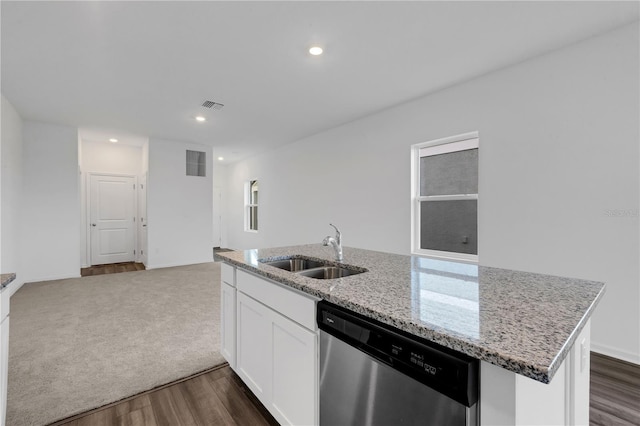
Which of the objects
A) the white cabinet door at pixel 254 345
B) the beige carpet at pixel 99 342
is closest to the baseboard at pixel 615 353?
the white cabinet door at pixel 254 345

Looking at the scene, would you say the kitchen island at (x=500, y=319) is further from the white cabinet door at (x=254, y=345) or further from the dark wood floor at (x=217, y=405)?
the dark wood floor at (x=217, y=405)

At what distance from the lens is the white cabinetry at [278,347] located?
1.32 metres

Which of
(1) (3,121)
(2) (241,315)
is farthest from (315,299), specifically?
(1) (3,121)

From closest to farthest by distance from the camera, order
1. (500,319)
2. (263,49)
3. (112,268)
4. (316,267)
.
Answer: (500,319) < (316,267) < (263,49) < (112,268)

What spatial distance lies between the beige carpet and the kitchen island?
4.59 ft

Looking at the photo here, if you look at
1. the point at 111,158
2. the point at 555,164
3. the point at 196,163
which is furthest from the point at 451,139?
the point at 111,158

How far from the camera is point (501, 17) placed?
220cm

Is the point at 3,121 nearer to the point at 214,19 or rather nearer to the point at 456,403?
the point at 214,19

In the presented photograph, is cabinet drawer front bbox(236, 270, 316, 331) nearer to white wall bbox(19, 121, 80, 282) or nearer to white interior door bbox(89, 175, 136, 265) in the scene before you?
white wall bbox(19, 121, 80, 282)

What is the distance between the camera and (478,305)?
1.03 meters

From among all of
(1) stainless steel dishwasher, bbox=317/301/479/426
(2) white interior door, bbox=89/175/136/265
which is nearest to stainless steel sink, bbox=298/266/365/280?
(1) stainless steel dishwasher, bbox=317/301/479/426

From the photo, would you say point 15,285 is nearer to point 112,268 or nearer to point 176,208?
point 112,268

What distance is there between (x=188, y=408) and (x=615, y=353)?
10.6ft

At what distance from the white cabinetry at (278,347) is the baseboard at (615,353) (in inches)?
103
